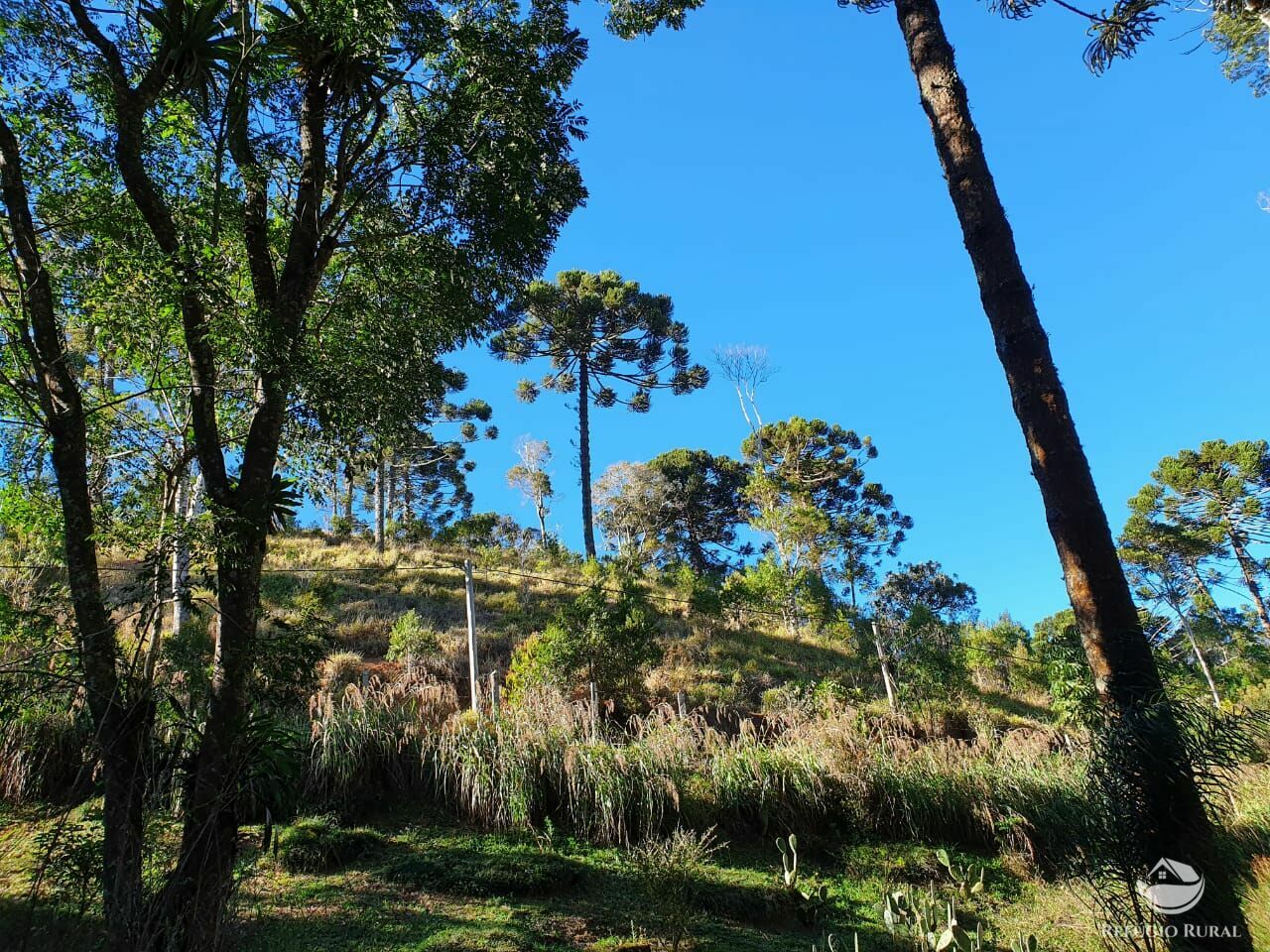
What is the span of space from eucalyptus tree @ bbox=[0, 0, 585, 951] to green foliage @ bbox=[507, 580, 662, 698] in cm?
544

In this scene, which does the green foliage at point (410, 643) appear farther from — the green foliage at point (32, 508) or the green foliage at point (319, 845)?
the green foliage at point (32, 508)

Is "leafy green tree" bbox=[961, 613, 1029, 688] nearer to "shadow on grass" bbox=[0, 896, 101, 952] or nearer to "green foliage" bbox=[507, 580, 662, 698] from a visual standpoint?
"green foliage" bbox=[507, 580, 662, 698]

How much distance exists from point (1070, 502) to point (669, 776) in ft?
13.7

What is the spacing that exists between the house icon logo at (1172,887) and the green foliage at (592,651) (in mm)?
7045

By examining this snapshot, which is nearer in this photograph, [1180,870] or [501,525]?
[1180,870]

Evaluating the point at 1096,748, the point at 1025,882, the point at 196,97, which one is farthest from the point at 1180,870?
the point at 196,97

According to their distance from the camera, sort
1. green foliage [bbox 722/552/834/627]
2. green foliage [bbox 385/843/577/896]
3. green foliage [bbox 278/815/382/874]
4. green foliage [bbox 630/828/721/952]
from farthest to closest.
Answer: green foliage [bbox 722/552/834/627] → green foliage [bbox 278/815/382/874] → green foliage [bbox 385/843/577/896] → green foliage [bbox 630/828/721/952]

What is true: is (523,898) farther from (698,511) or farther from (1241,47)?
(698,511)

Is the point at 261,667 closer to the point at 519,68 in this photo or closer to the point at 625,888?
the point at 625,888

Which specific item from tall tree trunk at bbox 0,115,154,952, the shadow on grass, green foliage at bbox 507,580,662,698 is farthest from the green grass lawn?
green foliage at bbox 507,580,662,698

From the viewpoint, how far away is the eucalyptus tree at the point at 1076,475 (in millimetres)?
3064

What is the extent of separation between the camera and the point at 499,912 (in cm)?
446

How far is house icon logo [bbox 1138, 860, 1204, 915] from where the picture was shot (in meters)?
2.96

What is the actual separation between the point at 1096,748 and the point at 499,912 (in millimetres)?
3658
